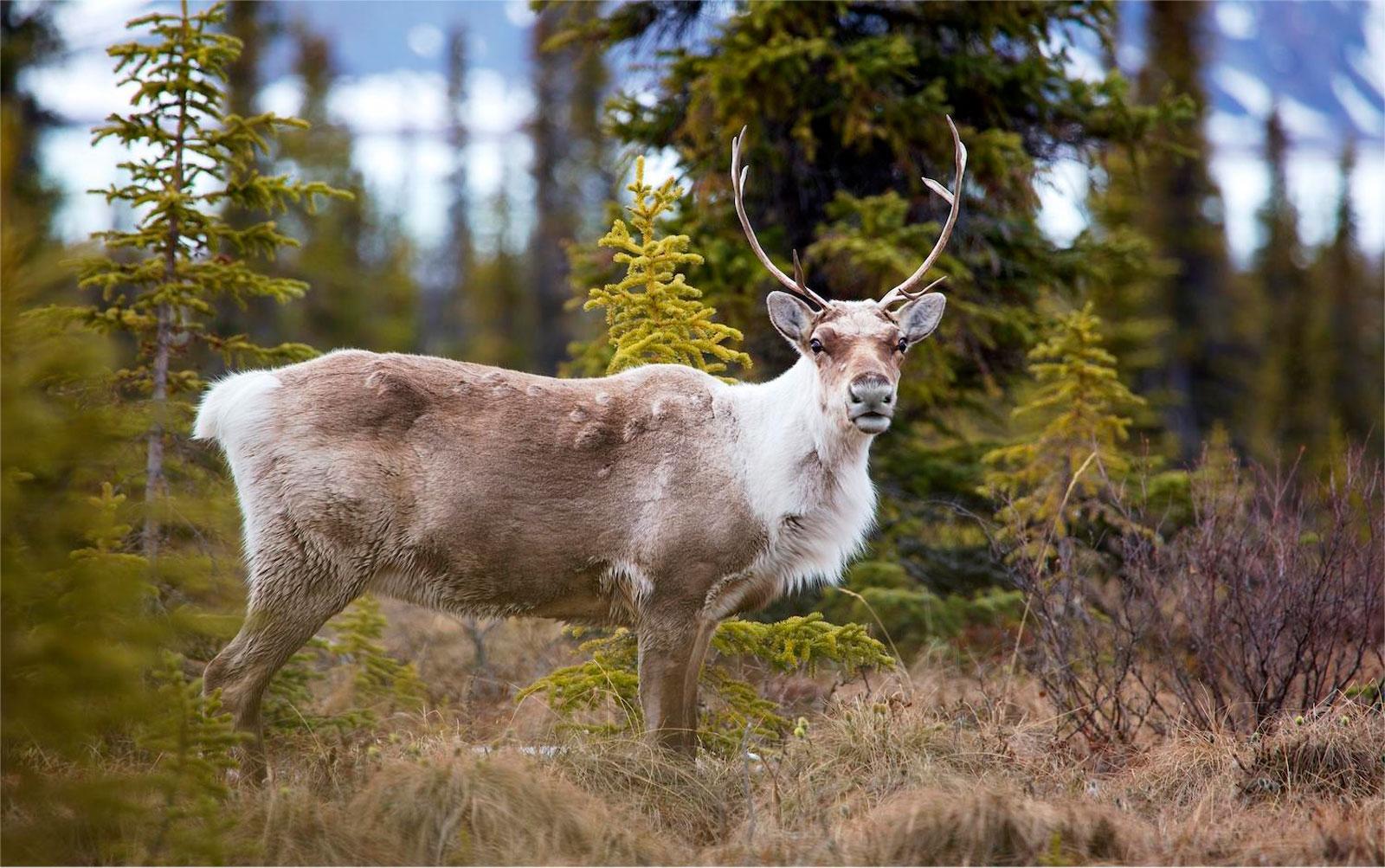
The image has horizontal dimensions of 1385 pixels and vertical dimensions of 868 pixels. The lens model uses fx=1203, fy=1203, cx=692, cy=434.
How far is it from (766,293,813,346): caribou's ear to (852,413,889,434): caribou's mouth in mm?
771

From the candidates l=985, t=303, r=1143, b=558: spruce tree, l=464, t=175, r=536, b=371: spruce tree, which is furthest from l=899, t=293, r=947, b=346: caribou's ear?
l=464, t=175, r=536, b=371: spruce tree

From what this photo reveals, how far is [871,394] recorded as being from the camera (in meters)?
5.59

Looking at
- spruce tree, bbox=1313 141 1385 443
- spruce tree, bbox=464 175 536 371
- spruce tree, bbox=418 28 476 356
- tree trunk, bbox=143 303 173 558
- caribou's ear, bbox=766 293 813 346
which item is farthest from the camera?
spruce tree, bbox=418 28 476 356

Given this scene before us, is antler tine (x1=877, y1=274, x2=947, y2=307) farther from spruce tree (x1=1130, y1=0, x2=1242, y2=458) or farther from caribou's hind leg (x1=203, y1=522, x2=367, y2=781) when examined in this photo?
spruce tree (x1=1130, y1=0, x2=1242, y2=458)

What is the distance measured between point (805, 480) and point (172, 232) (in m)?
4.10

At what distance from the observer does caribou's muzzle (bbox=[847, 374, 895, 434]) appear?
5590 millimetres

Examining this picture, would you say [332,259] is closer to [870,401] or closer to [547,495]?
[547,495]

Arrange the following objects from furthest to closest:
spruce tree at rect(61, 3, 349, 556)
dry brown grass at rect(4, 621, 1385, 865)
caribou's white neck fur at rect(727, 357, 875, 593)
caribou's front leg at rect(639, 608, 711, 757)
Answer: spruce tree at rect(61, 3, 349, 556)
caribou's white neck fur at rect(727, 357, 875, 593)
caribou's front leg at rect(639, 608, 711, 757)
dry brown grass at rect(4, 621, 1385, 865)

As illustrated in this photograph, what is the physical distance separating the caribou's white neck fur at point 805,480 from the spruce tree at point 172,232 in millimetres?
3183

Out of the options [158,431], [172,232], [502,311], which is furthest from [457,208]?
[158,431]

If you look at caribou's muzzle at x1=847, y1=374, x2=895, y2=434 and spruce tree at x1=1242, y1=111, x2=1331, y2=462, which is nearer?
caribou's muzzle at x1=847, y1=374, x2=895, y2=434

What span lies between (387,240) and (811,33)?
3310 cm

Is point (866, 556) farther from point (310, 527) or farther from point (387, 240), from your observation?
point (387, 240)

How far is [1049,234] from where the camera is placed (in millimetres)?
10898
